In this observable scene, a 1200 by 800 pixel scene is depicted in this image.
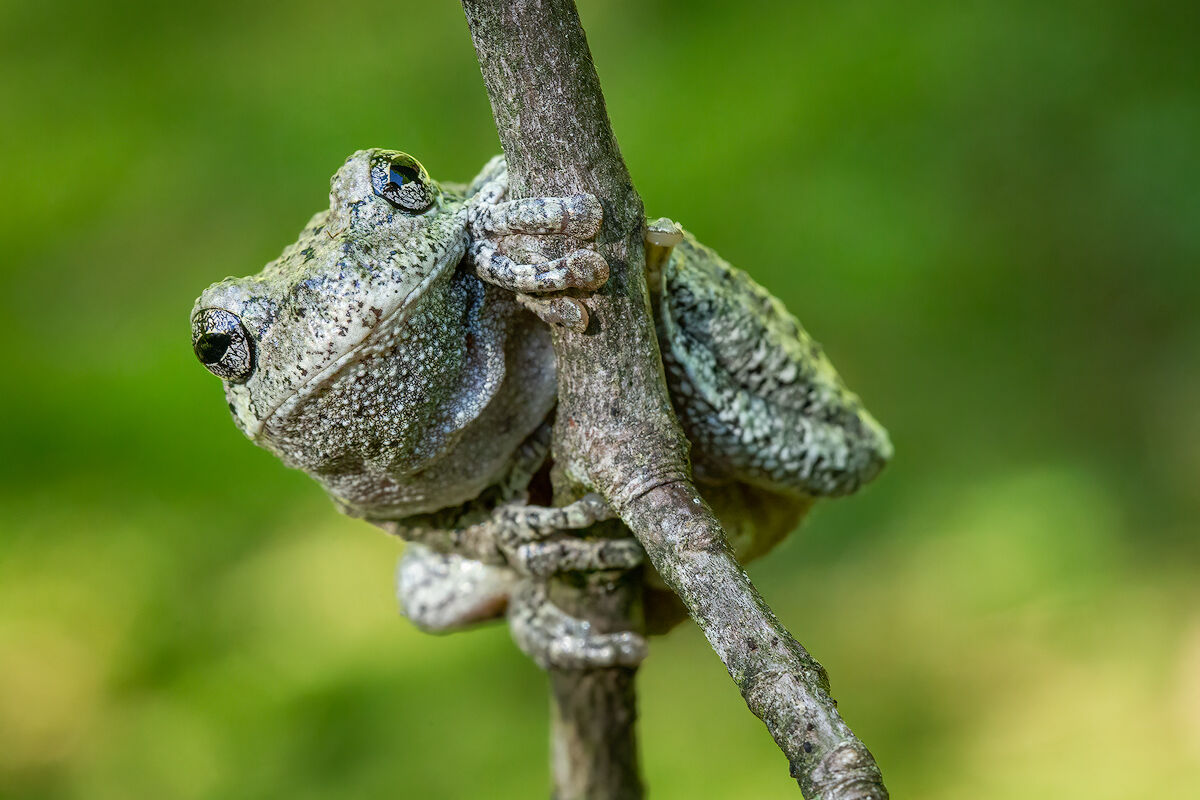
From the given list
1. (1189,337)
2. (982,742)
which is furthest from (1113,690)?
(1189,337)

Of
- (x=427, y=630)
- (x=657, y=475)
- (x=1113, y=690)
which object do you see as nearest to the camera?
(x=657, y=475)

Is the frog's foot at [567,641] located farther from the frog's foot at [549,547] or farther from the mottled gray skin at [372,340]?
the mottled gray skin at [372,340]

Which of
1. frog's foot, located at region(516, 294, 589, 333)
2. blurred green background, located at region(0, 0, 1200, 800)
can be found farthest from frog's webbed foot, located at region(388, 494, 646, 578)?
blurred green background, located at region(0, 0, 1200, 800)

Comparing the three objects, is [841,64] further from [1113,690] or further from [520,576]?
[520,576]

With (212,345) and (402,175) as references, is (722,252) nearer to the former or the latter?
(402,175)

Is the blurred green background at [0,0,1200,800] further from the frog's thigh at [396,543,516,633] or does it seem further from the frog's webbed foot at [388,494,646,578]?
the frog's webbed foot at [388,494,646,578]
